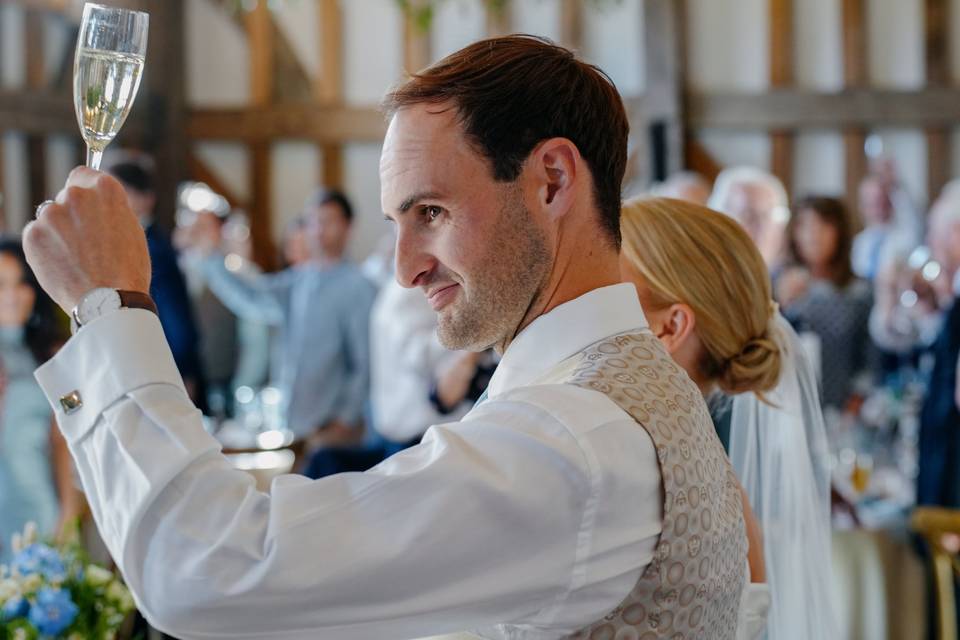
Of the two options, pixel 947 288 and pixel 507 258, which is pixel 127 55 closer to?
pixel 507 258

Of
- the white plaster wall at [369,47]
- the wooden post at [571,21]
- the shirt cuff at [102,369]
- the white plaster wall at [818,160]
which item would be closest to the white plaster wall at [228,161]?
the white plaster wall at [369,47]

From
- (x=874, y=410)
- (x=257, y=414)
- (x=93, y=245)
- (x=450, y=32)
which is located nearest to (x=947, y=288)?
(x=874, y=410)

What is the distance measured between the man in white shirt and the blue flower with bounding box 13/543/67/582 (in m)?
0.94

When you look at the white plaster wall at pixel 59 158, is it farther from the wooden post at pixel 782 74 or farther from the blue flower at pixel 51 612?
the blue flower at pixel 51 612

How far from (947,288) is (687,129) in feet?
13.7

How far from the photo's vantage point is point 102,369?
992 mm

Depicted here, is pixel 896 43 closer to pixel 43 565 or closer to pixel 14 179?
pixel 14 179

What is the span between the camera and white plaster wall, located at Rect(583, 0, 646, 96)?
836cm

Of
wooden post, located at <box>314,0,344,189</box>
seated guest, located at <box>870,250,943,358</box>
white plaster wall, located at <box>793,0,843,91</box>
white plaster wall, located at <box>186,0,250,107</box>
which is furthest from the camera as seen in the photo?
white plaster wall, located at <box>186,0,250,107</box>

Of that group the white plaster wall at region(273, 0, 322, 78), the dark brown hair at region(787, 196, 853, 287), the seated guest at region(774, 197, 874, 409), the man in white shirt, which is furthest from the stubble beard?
the white plaster wall at region(273, 0, 322, 78)

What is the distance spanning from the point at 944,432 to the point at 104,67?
124 inches

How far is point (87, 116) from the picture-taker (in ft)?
3.86

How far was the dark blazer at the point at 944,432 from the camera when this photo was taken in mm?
3754

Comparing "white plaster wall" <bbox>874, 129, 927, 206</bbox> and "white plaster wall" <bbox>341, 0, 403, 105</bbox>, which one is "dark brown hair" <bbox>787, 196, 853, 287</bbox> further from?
"white plaster wall" <bbox>341, 0, 403, 105</bbox>
